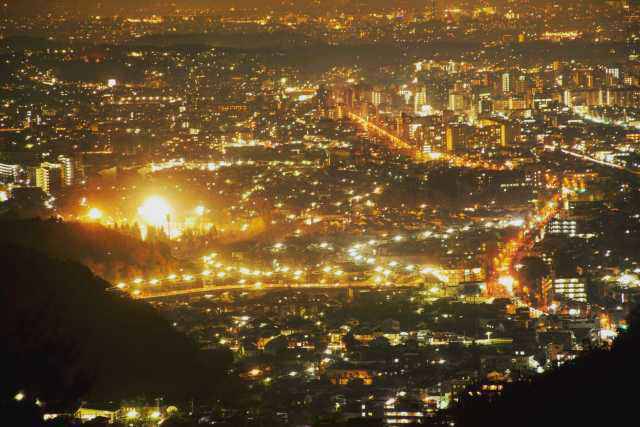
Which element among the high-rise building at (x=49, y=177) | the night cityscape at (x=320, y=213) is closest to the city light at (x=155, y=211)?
the night cityscape at (x=320, y=213)

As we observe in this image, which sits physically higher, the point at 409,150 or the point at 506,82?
the point at 506,82

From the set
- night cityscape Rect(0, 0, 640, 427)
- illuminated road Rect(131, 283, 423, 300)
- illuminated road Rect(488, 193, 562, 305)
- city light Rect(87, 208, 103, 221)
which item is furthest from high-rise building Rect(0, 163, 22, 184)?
illuminated road Rect(488, 193, 562, 305)

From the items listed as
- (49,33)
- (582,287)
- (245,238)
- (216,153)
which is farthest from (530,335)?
(49,33)

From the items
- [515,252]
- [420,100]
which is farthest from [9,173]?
[420,100]

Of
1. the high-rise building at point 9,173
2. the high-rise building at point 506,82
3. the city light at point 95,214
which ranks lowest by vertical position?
the high-rise building at point 506,82

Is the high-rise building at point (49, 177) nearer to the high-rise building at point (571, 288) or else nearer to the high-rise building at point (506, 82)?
the high-rise building at point (571, 288)

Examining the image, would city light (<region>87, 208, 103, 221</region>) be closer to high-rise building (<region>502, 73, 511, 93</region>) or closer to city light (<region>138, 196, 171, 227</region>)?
city light (<region>138, 196, 171, 227</region>)

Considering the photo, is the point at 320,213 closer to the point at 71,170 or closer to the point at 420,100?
the point at 71,170

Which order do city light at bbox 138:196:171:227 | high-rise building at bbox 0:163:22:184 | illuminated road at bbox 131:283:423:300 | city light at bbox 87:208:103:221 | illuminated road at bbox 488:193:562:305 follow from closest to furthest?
illuminated road at bbox 131:283:423:300 → illuminated road at bbox 488:193:562:305 → city light at bbox 87:208:103:221 → city light at bbox 138:196:171:227 → high-rise building at bbox 0:163:22:184

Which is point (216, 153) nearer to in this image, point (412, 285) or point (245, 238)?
point (245, 238)
